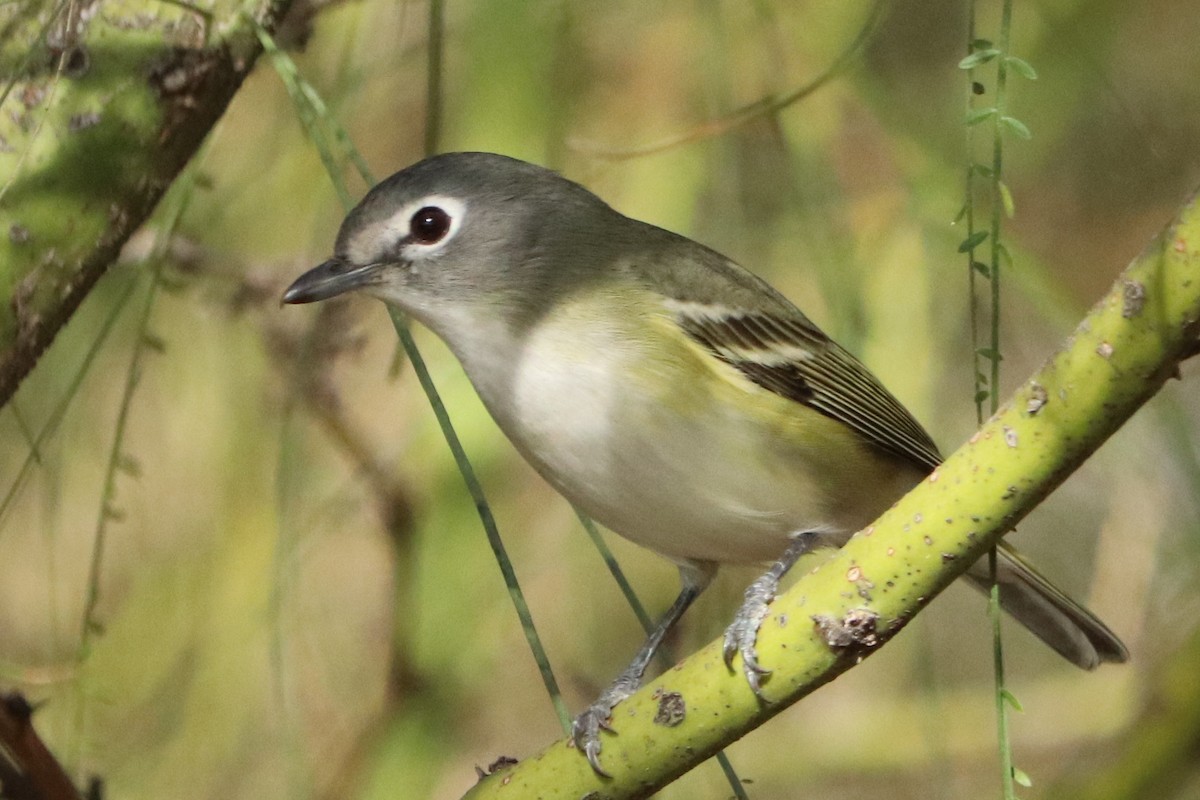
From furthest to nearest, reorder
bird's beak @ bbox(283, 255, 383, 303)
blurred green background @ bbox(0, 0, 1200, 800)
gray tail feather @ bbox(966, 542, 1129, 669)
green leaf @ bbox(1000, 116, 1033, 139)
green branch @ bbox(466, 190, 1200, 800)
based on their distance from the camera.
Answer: blurred green background @ bbox(0, 0, 1200, 800) < gray tail feather @ bbox(966, 542, 1129, 669) < bird's beak @ bbox(283, 255, 383, 303) < green leaf @ bbox(1000, 116, 1033, 139) < green branch @ bbox(466, 190, 1200, 800)

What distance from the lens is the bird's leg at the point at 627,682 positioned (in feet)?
4.66

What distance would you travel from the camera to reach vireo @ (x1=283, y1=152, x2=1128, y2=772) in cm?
207

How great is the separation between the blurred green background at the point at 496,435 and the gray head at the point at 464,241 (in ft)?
0.49

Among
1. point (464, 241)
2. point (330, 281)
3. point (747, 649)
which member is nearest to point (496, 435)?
point (464, 241)

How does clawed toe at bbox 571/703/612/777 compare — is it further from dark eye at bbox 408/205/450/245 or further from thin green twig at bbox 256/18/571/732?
dark eye at bbox 408/205/450/245

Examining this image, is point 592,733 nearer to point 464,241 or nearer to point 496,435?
point 464,241

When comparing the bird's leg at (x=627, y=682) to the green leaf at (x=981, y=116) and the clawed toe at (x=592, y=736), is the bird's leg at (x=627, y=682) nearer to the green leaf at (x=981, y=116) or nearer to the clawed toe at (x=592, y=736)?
the clawed toe at (x=592, y=736)

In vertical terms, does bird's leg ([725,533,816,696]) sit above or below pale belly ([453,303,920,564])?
below

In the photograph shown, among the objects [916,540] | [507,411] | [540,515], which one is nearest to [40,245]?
[507,411]

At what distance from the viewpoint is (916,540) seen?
1212 mm

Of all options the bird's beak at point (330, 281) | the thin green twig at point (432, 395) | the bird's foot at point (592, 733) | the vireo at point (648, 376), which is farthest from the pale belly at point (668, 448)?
the bird's foot at point (592, 733)

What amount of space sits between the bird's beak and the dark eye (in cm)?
9

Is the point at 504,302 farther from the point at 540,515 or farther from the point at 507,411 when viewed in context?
the point at 540,515

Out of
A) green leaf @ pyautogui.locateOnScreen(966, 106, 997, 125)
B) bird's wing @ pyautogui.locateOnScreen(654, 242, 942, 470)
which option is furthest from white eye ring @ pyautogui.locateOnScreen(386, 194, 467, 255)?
green leaf @ pyautogui.locateOnScreen(966, 106, 997, 125)
